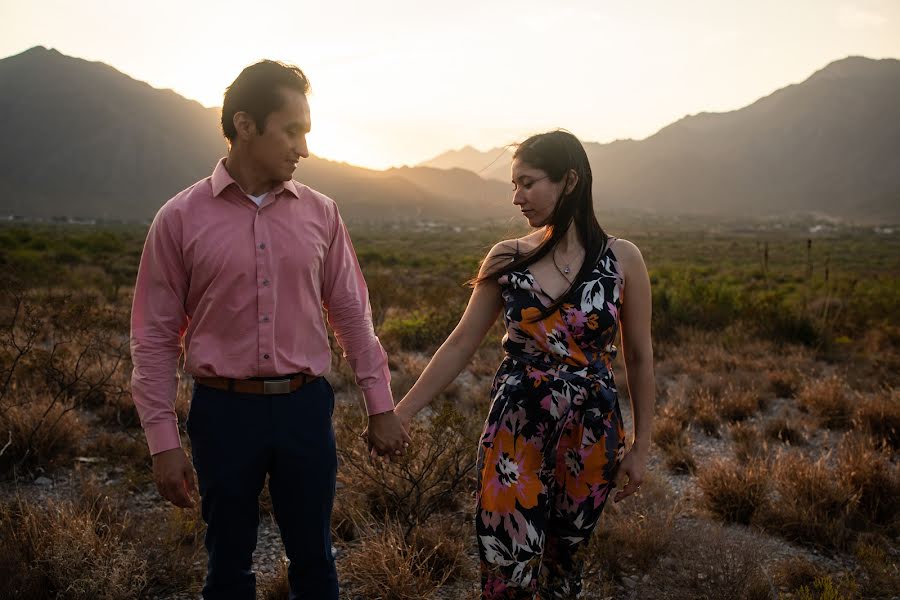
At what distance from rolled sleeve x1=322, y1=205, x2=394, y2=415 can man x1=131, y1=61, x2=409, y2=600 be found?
0.33 feet

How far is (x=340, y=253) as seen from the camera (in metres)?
2.22

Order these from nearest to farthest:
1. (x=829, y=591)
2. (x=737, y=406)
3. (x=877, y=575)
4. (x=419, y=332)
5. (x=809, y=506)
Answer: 1. (x=829, y=591)
2. (x=877, y=575)
3. (x=809, y=506)
4. (x=737, y=406)
5. (x=419, y=332)

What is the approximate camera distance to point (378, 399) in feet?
7.19

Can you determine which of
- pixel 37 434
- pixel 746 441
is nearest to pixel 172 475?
pixel 37 434

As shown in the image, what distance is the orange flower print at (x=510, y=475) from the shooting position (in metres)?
2.04

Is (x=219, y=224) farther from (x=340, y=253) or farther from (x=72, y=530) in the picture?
(x=72, y=530)

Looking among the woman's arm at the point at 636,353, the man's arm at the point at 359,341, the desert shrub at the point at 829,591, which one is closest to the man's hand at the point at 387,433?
the man's arm at the point at 359,341

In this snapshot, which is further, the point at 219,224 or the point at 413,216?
the point at 413,216

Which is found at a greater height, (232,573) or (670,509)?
(232,573)

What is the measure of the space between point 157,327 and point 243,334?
0.26 m

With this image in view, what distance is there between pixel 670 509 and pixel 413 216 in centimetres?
11085

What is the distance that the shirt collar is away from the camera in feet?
6.52

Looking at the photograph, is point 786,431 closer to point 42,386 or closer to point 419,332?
point 419,332

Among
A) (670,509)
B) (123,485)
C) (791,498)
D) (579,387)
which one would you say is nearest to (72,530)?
(123,485)
